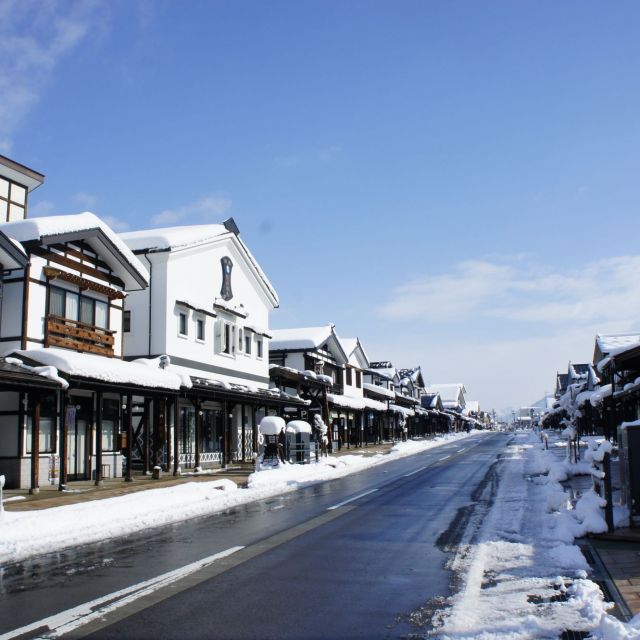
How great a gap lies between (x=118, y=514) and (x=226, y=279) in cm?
2007

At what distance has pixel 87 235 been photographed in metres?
22.8

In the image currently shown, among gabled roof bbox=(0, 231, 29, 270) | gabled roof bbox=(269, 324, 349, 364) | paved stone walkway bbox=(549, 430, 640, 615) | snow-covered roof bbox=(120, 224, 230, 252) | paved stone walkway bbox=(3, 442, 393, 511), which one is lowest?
paved stone walkway bbox=(549, 430, 640, 615)

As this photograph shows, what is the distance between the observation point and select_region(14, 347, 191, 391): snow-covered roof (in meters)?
18.4

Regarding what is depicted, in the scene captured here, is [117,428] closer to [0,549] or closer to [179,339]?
[179,339]

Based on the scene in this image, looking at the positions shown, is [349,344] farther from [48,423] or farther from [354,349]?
[48,423]

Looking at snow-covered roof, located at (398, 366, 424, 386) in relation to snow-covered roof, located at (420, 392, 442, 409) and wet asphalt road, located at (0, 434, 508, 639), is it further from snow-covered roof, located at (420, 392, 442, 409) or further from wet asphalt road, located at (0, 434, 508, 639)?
wet asphalt road, located at (0, 434, 508, 639)

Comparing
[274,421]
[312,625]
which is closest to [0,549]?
[312,625]

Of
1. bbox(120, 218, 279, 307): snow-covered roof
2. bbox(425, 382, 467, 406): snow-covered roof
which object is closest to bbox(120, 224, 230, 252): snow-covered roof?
bbox(120, 218, 279, 307): snow-covered roof

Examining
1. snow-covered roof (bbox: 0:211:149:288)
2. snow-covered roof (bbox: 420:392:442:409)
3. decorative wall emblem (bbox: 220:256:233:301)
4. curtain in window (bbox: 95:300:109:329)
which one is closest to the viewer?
snow-covered roof (bbox: 0:211:149:288)

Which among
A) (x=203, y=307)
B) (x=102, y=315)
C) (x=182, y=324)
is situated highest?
(x=203, y=307)

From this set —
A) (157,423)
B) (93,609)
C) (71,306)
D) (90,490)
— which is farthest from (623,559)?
(71,306)

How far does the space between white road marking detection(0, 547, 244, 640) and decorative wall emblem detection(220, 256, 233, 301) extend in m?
24.8

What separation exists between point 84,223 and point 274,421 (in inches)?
426

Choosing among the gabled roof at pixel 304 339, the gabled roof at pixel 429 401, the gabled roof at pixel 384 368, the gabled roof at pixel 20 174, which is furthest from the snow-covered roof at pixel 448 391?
the gabled roof at pixel 20 174
